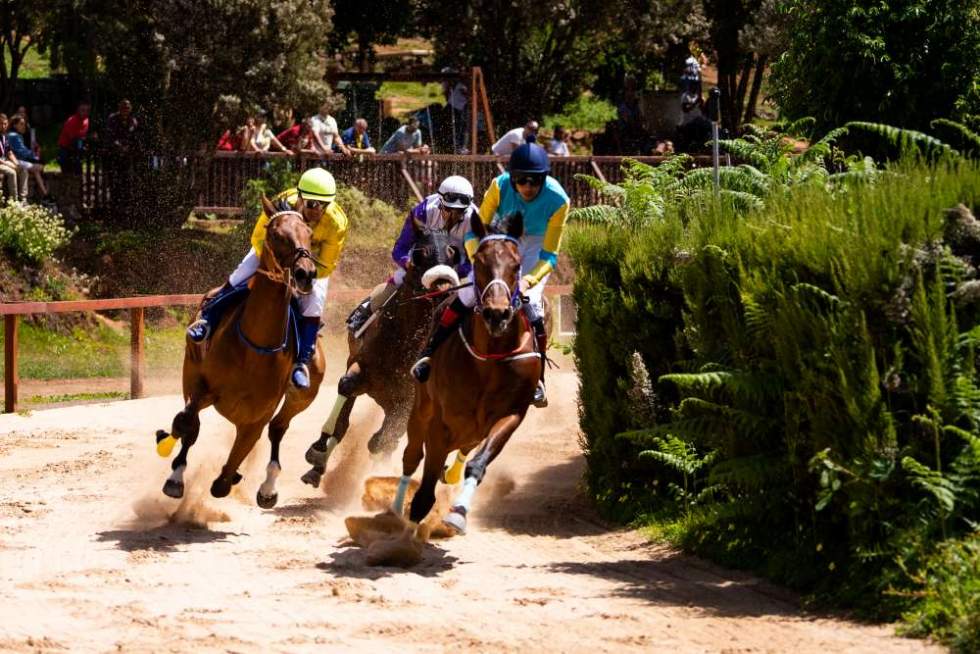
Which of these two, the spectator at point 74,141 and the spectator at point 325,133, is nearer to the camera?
the spectator at point 74,141

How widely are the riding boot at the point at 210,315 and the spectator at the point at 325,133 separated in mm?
14620

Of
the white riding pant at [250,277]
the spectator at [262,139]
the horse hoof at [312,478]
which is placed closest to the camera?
the white riding pant at [250,277]

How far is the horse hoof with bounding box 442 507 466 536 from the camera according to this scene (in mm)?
9062

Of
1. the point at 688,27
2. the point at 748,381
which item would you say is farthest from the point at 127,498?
the point at 688,27

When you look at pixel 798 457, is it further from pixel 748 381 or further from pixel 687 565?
pixel 687 565

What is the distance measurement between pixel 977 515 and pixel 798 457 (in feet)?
3.81

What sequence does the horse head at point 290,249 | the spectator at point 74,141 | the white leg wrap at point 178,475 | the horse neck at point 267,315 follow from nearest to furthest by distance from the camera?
1. the horse head at point 290,249
2. the horse neck at point 267,315
3. the white leg wrap at point 178,475
4. the spectator at point 74,141

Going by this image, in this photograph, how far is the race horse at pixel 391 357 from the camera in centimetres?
1155

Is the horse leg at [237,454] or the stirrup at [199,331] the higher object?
the stirrup at [199,331]

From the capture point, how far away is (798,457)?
8.33 meters

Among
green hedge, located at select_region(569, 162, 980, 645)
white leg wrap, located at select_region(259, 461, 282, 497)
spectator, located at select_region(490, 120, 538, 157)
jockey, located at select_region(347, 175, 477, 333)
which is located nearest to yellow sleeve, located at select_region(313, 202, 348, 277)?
jockey, located at select_region(347, 175, 477, 333)

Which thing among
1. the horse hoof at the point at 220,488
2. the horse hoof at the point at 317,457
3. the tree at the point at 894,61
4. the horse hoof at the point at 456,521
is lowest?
the horse hoof at the point at 220,488

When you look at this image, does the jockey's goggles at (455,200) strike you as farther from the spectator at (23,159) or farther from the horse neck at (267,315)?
the spectator at (23,159)

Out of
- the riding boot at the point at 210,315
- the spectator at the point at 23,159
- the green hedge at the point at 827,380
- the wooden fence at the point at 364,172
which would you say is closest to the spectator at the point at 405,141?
the wooden fence at the point at 364,172
